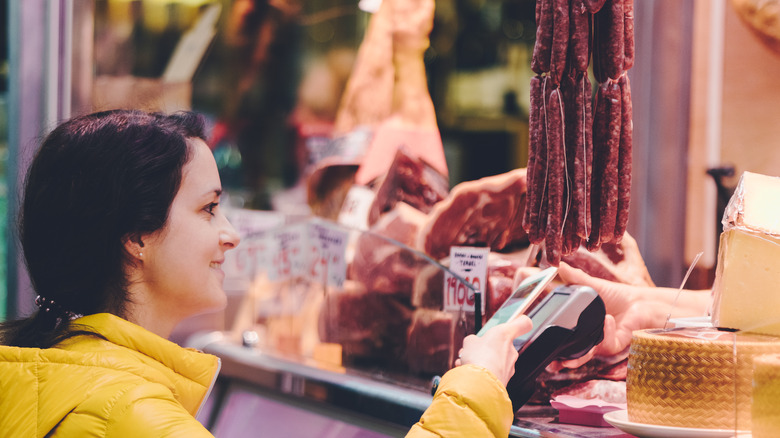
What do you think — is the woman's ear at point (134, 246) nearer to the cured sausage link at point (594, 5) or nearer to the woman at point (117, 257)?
the woman at point (117, 257)

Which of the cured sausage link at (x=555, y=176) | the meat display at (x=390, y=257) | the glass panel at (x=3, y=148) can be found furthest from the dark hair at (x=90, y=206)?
the glass panel at (x=3, y=148)

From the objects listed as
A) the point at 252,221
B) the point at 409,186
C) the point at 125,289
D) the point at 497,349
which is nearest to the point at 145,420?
the point at 125,289

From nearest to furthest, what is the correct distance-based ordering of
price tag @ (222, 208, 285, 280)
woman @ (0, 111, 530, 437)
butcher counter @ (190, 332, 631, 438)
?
woman @ (0, 111, 530, 437) < butcher counter @ (190, 332, 631, 438) < price tag @ (222, 208, 285, 280)

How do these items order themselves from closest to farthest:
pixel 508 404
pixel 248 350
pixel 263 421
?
pixel 508 404, pixel 263 421, pixel 248 350

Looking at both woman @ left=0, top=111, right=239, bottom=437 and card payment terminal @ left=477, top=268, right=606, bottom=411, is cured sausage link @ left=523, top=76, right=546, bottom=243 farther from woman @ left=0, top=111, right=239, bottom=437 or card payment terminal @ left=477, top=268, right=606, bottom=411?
woman @ left=0, top=111, right=239, bottom=437

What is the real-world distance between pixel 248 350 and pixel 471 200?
4.05ft

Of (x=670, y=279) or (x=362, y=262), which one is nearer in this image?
(x=670, y=279)

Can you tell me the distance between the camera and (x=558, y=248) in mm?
1782

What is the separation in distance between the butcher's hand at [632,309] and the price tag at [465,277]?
0.97 ft

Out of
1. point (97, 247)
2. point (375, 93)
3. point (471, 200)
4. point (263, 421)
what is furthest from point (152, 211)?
point (375, 93)

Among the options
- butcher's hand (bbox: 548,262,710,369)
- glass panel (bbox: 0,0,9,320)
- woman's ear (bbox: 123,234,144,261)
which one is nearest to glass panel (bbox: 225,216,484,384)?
butcher's hand (bbox: 548,262,710,369)

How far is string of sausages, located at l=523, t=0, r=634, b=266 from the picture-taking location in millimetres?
1767

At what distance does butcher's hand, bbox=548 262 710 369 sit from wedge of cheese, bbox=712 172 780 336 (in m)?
0.45

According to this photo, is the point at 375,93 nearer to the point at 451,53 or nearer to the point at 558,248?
the point at 451,53
